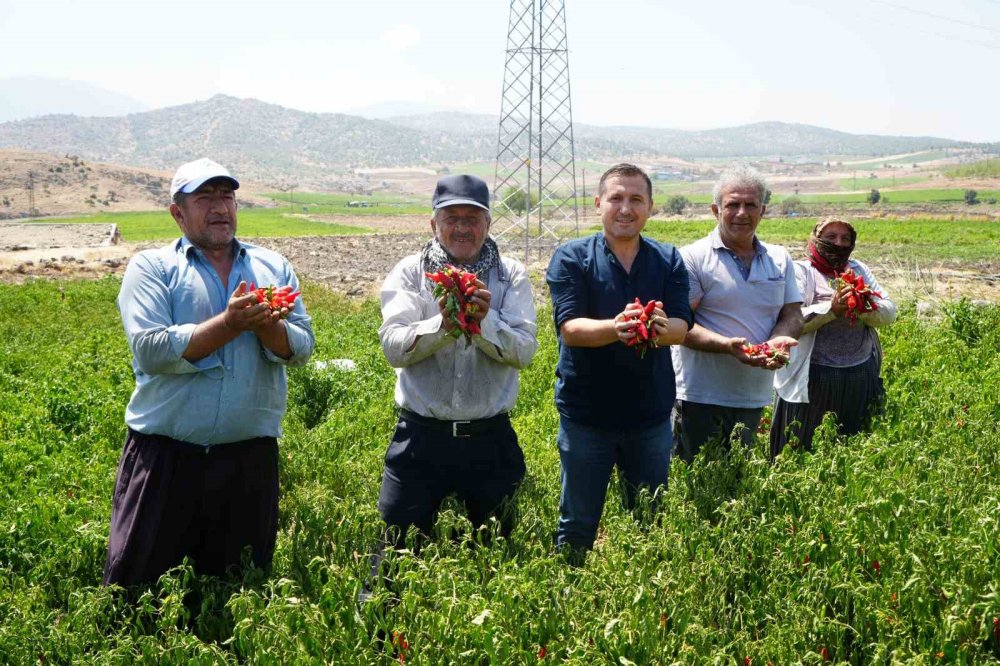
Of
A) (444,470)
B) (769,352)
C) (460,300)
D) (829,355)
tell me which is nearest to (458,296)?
(460,300)

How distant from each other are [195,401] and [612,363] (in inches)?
61.9

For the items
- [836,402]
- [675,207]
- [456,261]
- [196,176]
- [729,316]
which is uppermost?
[675,207]

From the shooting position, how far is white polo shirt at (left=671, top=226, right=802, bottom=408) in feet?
12.7

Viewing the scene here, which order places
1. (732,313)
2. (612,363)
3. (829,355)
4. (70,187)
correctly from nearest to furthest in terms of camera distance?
(612,363)
(732,313)
(829,355)
(70,187)

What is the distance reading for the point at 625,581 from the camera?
249 centimetres

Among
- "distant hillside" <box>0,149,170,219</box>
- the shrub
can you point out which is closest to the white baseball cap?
"distant hillside" <box>0,149,170,219</box>

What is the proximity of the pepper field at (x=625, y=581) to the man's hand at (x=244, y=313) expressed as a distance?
78 centimetres

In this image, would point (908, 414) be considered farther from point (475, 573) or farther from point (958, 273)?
point (958, 273)

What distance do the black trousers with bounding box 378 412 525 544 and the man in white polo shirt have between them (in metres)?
1.04

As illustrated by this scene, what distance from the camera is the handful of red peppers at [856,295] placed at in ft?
13.6

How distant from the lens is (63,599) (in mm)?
3344

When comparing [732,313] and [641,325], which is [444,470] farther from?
[732,313]

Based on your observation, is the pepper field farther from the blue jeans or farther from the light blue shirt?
the light blue shirt

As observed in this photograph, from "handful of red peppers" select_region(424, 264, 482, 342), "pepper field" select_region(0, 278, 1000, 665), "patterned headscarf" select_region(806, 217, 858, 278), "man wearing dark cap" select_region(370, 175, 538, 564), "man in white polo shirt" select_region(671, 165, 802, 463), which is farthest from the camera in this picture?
"patterned headscarf" select_region(806, 217, 858, 278)
